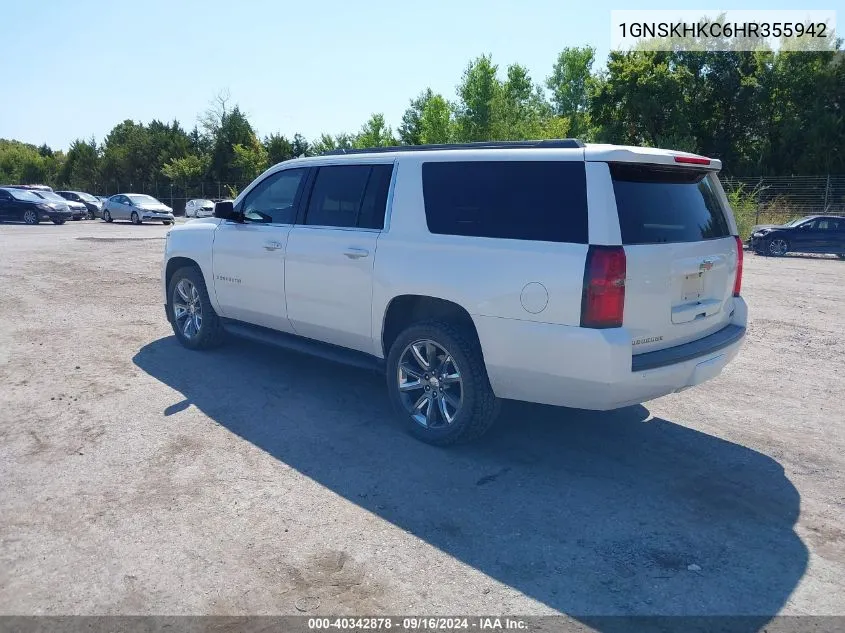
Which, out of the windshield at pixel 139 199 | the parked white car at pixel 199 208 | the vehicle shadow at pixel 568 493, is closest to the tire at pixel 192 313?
the vehicle shadow at pixel 568 493

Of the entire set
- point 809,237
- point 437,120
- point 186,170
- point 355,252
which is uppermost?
point 437,120

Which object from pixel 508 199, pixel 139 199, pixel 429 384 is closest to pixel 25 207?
pixel 139 199

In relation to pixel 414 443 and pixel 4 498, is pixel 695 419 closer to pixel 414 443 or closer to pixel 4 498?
pixel 414 443

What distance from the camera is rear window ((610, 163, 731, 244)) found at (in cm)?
418

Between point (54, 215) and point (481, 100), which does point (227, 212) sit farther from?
point (481, 100)

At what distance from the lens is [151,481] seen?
13.9 ft

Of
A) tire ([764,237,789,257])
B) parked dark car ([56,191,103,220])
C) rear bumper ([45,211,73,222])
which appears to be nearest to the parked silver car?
rear bumper ([45,211,73,222])

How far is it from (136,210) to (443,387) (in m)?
31.9

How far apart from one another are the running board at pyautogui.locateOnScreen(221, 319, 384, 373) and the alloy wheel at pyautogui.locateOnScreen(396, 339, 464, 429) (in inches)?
14.5

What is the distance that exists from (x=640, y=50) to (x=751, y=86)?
7.37 meters

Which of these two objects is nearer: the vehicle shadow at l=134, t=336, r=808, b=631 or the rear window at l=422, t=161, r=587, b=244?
the vehicle shadow at l=134, t=336, r=808, b=631

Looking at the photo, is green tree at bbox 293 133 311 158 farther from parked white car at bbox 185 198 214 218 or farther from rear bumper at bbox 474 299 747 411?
rear bumper at bbox 474 299 747 411

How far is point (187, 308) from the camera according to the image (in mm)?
7371

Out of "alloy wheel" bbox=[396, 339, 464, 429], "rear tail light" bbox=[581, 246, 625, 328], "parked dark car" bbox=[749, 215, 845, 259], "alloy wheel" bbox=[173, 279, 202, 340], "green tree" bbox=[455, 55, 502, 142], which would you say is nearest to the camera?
"rear tail light" bbox=[581, 246, 625, 328]
